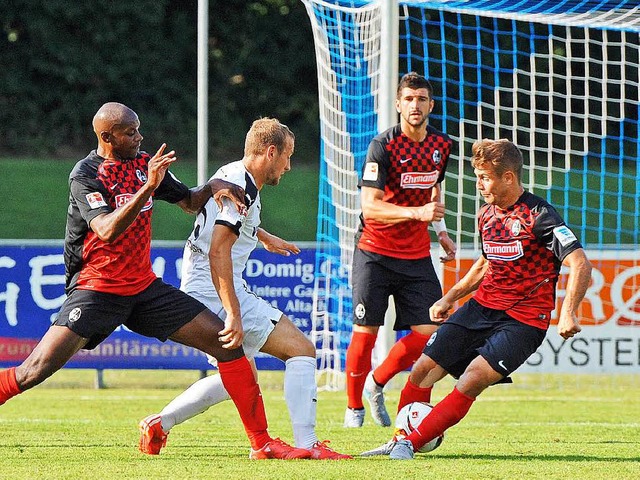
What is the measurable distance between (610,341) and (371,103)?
3.04 m

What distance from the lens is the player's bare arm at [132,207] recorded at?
5.80 meters

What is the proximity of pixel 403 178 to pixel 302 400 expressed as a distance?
2194 mm

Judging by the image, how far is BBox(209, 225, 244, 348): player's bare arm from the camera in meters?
6.09

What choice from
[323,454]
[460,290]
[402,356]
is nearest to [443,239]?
[402,356]

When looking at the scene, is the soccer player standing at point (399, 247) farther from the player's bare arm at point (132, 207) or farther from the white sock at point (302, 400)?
the player's bare arm at point (132, 207)

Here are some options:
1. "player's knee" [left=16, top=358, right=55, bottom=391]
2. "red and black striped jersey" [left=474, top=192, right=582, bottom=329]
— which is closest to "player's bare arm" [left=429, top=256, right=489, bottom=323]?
"red and black striped jersey" [left=474, top=192, right=582, bottom=329]

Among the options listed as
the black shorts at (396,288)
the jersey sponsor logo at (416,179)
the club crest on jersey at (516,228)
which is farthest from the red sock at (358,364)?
the club crest on jersey at (516,228)

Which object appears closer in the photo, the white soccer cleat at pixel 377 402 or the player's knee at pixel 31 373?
the player's knee at pixel 31 373

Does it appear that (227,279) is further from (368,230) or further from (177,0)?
(177,0)

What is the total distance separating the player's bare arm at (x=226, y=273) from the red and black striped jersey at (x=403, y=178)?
81.2 inches

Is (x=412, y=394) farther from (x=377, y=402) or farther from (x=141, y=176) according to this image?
(x=141, y=176)

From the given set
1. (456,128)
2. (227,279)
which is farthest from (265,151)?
(456,128)

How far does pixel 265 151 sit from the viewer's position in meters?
6.39

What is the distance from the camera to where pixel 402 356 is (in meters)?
8.27
